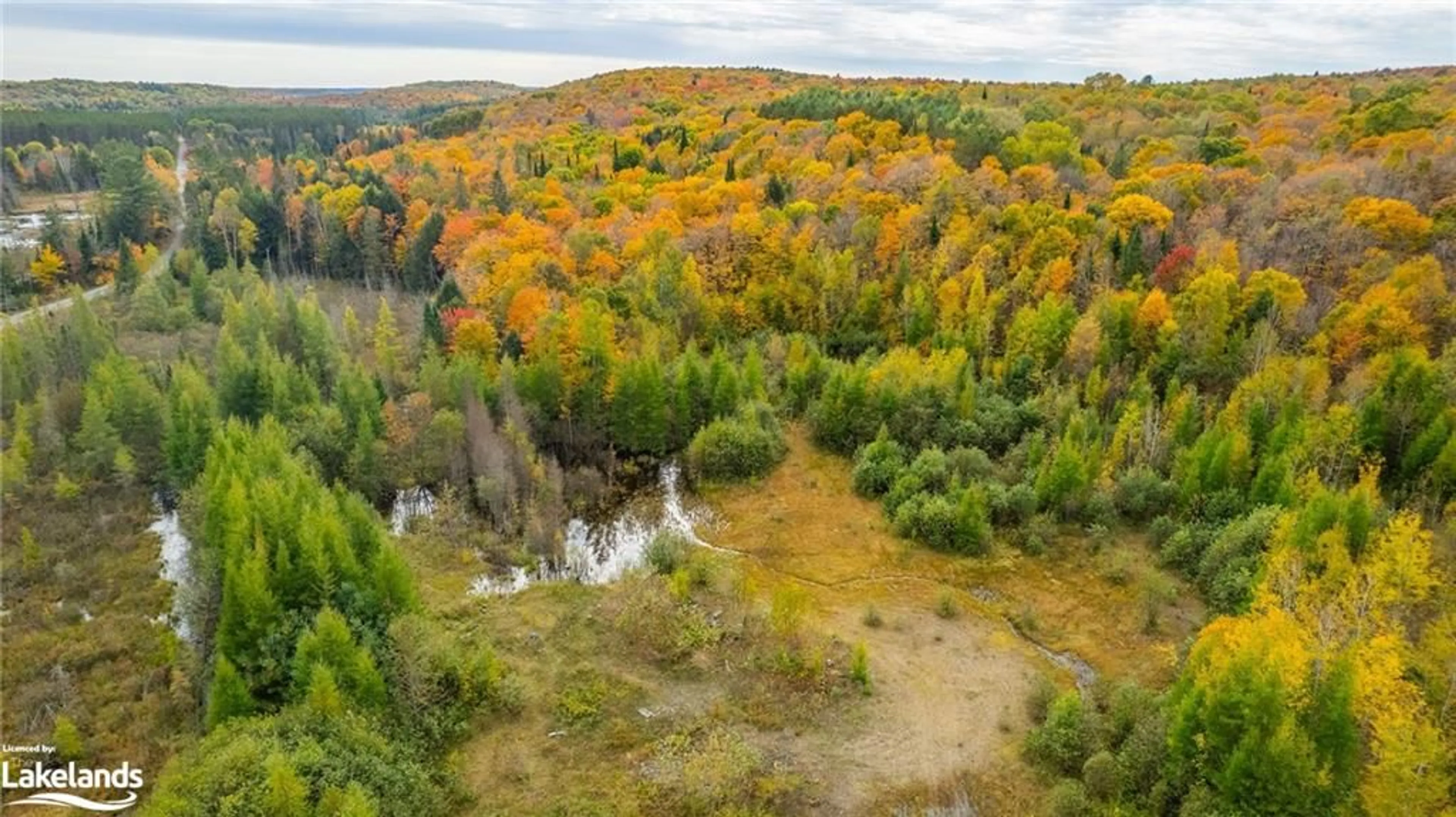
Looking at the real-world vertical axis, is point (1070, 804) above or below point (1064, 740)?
below

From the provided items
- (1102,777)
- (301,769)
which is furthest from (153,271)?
(1102,777)

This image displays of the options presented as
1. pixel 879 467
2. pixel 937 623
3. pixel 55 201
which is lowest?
pixel 937 623

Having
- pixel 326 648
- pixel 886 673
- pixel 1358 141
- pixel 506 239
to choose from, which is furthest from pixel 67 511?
pixel 1358 141

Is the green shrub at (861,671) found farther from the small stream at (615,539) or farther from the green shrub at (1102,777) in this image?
the small stream at (615,539)

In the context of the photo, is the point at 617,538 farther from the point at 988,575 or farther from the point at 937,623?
the point at 988,575

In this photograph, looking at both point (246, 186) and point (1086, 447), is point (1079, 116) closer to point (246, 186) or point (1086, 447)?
point (1086, 447)
